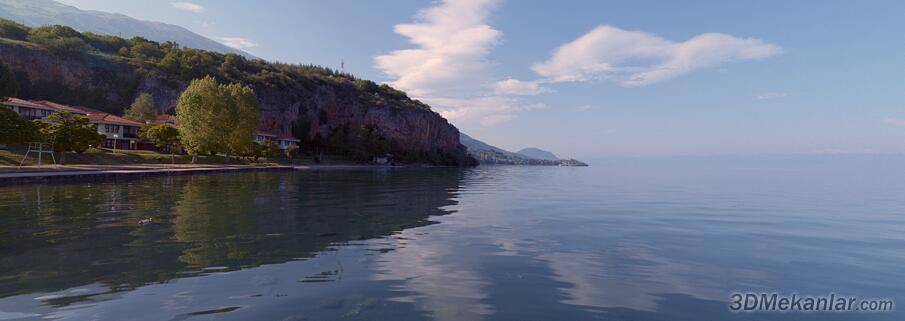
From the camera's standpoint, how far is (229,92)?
83.3 meters

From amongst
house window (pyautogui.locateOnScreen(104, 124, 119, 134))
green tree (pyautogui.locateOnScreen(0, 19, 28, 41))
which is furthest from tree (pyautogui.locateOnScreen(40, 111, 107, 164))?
green tree (pyautogui.locateOnScreen(0, 19, 28, 41))

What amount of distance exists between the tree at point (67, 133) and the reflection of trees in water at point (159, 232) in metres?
29.8

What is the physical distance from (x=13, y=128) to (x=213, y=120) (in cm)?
3372

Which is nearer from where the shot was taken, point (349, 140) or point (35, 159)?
point (35, 159)

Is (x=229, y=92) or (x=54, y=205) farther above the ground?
Result: (x=229, y=92)

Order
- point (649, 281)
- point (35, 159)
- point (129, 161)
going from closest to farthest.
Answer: point (649, 281) → point (35, 159) → point (129, 161)

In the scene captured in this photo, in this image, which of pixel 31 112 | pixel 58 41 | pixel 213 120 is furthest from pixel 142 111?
pixel 58 41

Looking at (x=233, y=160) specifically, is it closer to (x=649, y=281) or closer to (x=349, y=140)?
(x=349, y=140)

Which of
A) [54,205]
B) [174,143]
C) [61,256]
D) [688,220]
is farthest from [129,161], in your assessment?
[688,220]

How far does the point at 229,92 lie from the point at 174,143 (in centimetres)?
1371

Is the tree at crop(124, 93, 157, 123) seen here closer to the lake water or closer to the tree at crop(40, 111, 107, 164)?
the tree at crop(40, 111, 107, 164)

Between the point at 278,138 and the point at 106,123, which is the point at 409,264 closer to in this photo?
the point at 106,123

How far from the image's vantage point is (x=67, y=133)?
51.9 m

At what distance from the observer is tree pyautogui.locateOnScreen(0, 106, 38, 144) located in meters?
42.5
